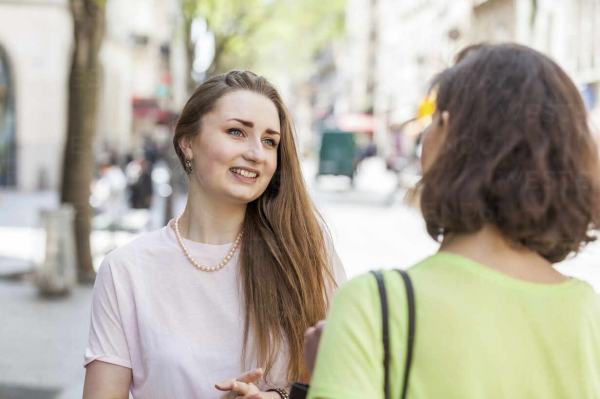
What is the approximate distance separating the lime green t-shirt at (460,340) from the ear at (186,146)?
4.22 ft

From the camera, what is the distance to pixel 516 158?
1463mm

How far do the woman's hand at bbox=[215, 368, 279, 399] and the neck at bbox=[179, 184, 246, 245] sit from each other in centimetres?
48

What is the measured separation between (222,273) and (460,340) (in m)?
1.17

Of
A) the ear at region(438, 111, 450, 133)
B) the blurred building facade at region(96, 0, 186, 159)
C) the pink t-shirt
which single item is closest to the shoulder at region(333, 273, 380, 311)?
the ear at region(438, 111, 450, 133)

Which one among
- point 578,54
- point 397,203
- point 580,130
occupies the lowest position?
point 397,203

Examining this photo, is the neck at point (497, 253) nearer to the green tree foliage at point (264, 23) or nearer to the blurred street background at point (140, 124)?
the blurred street background at point (140, 124)

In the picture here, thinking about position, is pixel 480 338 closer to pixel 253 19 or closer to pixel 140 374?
pixel 140 374

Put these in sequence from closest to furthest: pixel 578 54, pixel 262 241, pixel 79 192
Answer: pixel 262 241 < pixel 79 192 < pixel 578 54

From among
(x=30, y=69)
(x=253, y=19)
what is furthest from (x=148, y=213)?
(x=253, y=19)

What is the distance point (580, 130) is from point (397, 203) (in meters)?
23.5

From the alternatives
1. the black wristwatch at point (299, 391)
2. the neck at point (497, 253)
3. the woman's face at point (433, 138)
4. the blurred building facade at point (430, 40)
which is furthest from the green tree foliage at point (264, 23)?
the neck at point (497, 253)

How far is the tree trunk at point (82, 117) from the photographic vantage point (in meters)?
10.6

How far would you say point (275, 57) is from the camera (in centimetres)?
4978

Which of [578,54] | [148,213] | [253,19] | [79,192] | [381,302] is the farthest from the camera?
[253,19]
